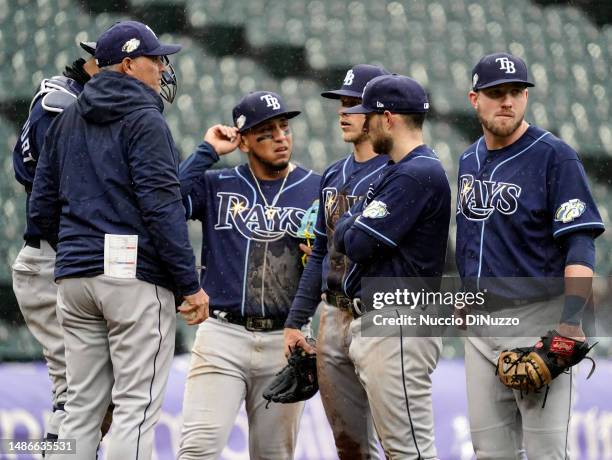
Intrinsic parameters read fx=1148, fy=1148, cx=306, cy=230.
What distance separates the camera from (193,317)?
12.8ft

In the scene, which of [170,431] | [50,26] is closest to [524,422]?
[170,431]

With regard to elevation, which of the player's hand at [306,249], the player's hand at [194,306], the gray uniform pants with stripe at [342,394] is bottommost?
the gray uniform pants with stripe at [342,394]

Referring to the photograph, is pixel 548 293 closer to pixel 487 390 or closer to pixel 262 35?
pixel 487 390

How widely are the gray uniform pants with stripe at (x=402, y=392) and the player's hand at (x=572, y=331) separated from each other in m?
0.45

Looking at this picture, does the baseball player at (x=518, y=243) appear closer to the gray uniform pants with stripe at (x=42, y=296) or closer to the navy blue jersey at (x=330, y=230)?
the navy blue jersey at (x=330, y=230)

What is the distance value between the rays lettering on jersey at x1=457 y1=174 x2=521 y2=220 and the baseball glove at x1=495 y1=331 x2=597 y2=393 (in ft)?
1.54

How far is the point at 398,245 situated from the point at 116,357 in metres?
1.01

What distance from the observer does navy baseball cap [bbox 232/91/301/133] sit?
15.0 ft

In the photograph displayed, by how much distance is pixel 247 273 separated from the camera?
445cm

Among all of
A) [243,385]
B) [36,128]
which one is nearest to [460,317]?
[243,385]

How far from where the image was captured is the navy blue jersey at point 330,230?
166 inches

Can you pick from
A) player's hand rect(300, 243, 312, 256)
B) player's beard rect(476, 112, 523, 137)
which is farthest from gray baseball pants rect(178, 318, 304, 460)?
player's beard rect(476, 112, 523, 137)

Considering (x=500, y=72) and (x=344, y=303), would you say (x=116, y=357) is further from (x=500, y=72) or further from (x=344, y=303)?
(x=500, y=72)

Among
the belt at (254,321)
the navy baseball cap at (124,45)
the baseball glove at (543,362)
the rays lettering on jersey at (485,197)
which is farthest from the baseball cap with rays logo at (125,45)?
the baseball glove at (543,362)
